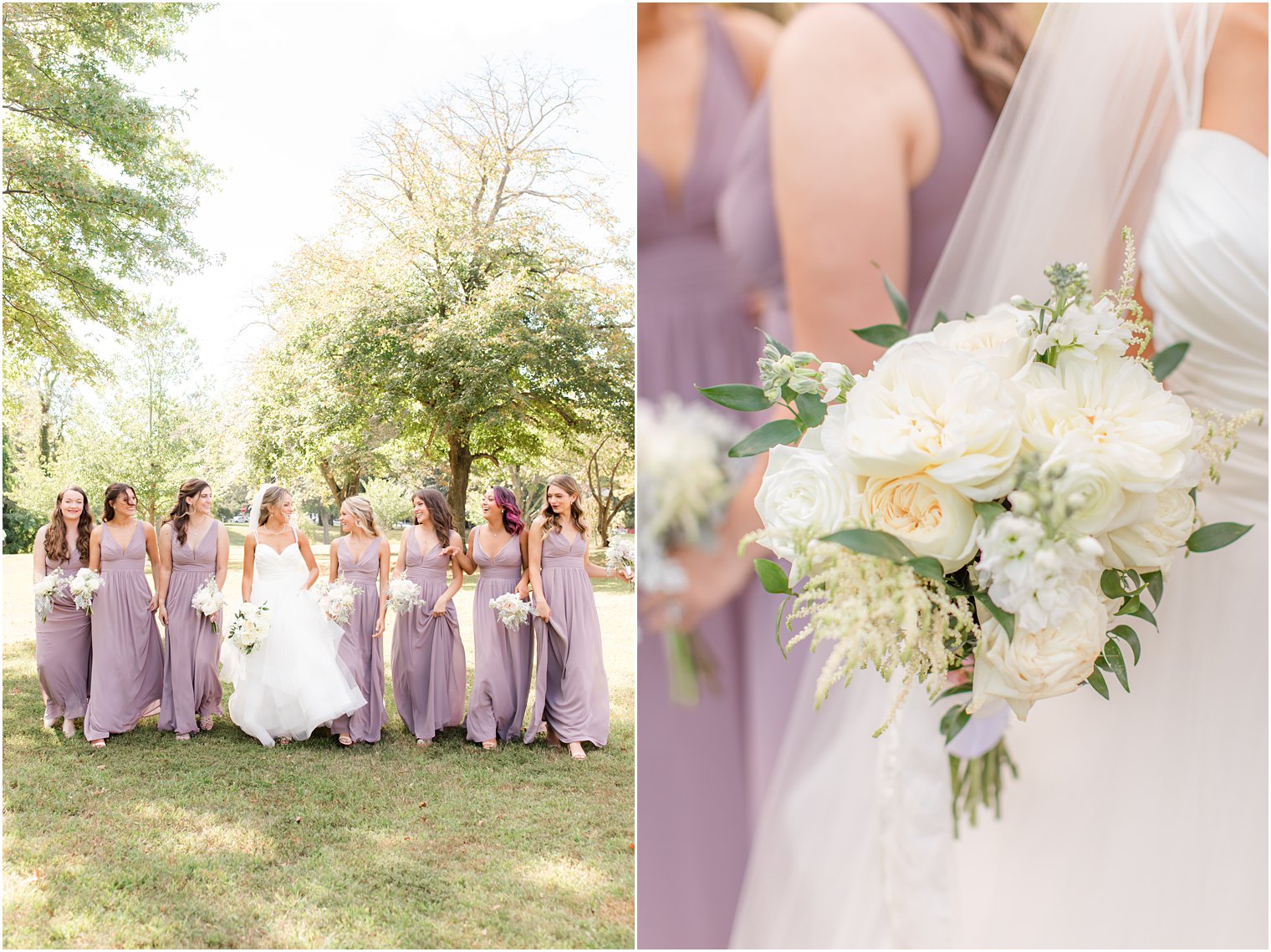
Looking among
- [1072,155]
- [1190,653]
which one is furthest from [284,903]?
[1072,155]

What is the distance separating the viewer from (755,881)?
1.92m

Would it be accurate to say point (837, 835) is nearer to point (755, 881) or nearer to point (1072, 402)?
point (755, 881)

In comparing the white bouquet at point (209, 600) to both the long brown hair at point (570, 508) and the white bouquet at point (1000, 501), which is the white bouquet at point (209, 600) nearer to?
the long brown hair at point (570, 508)

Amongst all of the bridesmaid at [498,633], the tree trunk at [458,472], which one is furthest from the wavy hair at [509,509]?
the tree trunk at [458,472]

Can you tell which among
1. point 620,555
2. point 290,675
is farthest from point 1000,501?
point 290,675

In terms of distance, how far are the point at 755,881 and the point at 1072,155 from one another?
1.78m

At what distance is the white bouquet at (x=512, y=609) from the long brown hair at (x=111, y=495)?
1.56 metres

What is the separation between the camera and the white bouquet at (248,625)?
10.8 feet

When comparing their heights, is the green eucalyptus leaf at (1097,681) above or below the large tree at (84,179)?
below

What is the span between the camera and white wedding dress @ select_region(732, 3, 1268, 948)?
50.3 inches

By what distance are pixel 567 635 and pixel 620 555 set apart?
0.60 meters

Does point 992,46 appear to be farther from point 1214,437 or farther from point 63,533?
point 63,533

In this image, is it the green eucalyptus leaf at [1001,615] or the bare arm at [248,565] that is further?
the bare arm at [248,565]

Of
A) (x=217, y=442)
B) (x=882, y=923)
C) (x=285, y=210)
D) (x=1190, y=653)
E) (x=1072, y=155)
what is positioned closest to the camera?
(x=1190, y=653)
